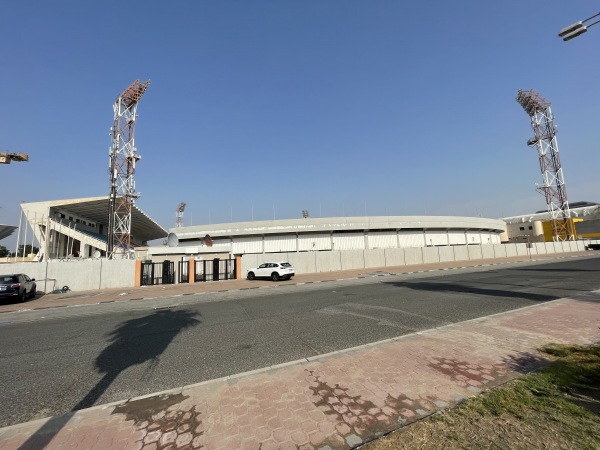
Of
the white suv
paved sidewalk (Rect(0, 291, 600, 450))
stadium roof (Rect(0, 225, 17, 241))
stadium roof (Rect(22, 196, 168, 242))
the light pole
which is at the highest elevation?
stadium roof (Rect(22, 196, 168, 242))

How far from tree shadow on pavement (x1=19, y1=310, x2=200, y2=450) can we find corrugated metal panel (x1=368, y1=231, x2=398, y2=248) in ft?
154

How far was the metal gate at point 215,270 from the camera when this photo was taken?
28.2 metres

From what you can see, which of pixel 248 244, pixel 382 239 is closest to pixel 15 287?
pixel 248 244

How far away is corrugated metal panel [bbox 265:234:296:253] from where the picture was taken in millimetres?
53812

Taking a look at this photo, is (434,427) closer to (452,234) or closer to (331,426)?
(331,426)

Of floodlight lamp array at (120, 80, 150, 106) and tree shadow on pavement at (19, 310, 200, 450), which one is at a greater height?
floodlight lamp array at (120, 80, 150, 106)

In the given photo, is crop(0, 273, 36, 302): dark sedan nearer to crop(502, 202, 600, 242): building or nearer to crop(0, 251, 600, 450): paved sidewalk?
crop(0, 251, 600, 450): paved sidewalk

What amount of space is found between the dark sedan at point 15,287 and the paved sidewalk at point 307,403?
19340mm

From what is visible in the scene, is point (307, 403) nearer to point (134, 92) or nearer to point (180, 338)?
point (180, 338)

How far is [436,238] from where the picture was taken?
195 feet

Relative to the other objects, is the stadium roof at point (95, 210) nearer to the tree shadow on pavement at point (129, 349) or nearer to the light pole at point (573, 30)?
the tree shadow on pavement at point (129, 349)

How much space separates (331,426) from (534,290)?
14.8 meters

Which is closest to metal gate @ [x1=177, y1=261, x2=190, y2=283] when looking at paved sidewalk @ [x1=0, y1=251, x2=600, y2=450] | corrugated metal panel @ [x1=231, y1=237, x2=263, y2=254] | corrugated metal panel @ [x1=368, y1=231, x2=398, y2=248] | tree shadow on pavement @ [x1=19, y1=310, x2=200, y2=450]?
tree shadow on pavement @ [x1=19, y1=310, x2=200, y2=450]

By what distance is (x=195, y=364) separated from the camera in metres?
5.86
